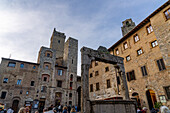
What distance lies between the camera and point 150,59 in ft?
50.8

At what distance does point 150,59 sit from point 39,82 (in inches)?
857

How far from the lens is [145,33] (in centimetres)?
1692

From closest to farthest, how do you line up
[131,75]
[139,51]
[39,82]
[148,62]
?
1. [148,62]
2. [139,51]
3. [131,75]
4. [39,82]

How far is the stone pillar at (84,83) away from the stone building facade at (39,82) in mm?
18672

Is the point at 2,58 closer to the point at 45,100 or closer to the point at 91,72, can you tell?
the point at 45,100

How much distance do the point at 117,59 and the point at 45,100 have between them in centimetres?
1915

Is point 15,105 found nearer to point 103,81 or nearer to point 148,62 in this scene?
point 103,81

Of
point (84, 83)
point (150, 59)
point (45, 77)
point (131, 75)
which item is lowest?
point (84, 83)

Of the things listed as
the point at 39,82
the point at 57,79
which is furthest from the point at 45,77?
the point at 57,79

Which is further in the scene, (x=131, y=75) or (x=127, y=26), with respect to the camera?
(x=127, y=26)

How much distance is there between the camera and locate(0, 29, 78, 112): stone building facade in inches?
879

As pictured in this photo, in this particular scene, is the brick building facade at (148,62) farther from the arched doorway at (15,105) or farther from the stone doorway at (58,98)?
the arched doorway at (15,105)

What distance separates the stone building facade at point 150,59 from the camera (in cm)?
1361

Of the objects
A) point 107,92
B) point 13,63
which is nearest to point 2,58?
point 13,63
